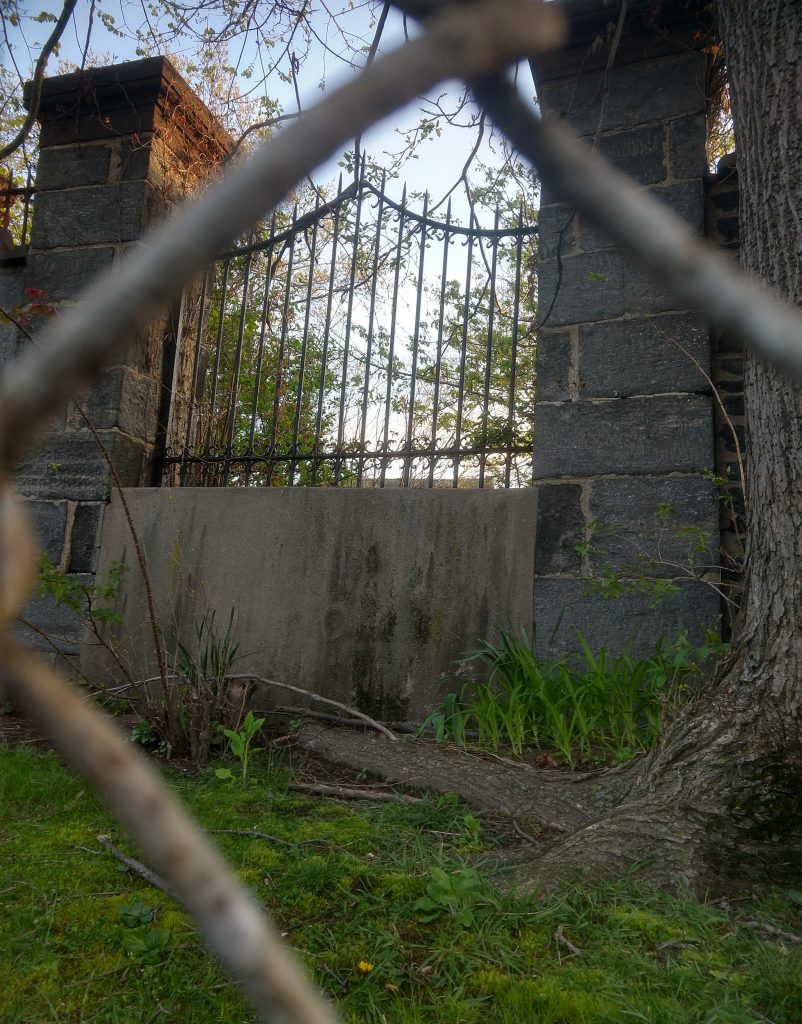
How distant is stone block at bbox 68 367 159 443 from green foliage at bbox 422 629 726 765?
231cm

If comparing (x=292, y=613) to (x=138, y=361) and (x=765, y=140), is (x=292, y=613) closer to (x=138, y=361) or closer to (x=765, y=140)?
(x=138, y=361)

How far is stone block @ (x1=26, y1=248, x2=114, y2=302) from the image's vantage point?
179 inches

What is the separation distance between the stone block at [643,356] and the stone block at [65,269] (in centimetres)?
269

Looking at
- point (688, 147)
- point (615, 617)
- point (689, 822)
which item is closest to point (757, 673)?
point (689, 822)

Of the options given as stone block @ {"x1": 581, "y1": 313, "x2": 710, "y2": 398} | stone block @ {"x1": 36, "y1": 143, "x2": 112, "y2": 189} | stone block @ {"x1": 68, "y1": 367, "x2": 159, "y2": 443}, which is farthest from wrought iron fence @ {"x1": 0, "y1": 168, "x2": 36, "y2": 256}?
stone block @ {"x1": 581, "y1": 313, "x2": 710, "y2": 398}

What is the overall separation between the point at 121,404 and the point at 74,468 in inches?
17.5

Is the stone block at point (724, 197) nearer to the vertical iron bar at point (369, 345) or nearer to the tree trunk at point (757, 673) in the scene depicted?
the tree trunk at point (757, 673)

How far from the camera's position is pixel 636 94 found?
3.80 meters

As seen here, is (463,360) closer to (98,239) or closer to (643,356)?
(643,356)

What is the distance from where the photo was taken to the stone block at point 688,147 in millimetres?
3648

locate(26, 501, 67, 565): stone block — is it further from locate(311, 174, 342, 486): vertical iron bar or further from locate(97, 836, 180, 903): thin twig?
locate(97, 836, 180, 903): thin twig

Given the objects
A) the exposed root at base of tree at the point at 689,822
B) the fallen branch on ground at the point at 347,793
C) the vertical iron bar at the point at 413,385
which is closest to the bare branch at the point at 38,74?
the vertical iron bar at the point at 413,385

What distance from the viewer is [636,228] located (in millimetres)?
410

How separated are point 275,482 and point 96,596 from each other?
4.52 ft
